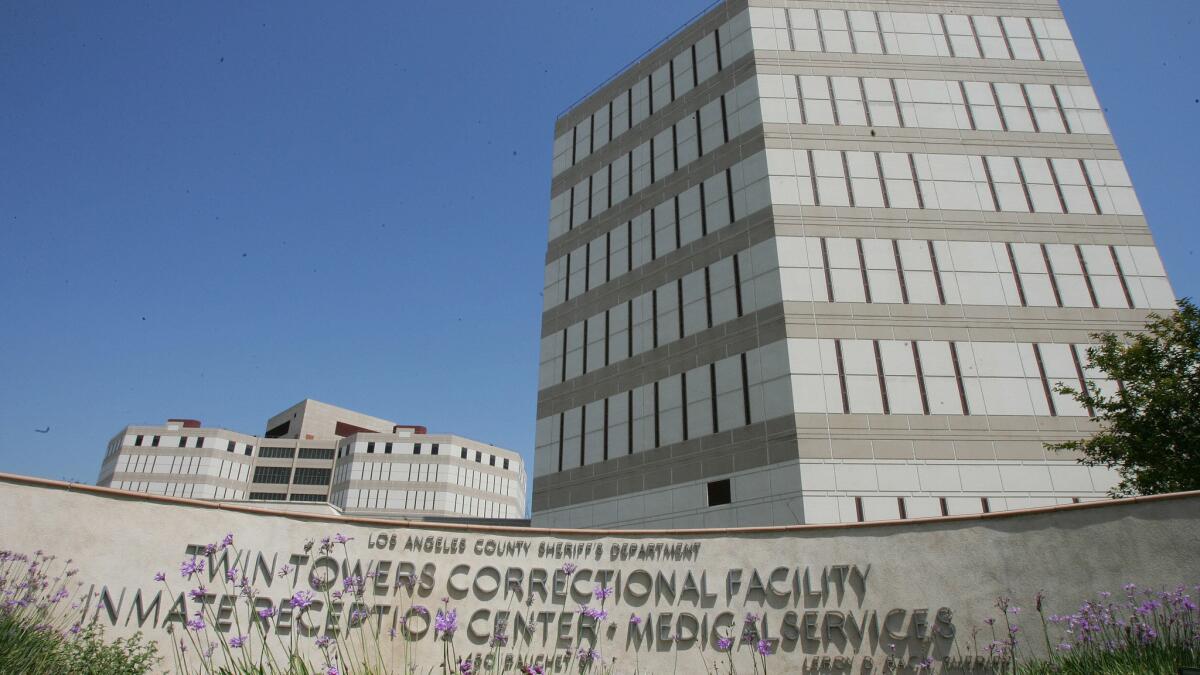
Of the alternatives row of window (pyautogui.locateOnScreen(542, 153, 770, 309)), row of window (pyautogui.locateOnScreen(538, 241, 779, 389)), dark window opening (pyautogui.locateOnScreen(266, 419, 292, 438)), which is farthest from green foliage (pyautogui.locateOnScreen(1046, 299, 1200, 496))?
dark window opening (pyautogui.locateOnScreen(266, 419, 292, 438))

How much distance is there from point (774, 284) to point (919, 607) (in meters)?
19.8

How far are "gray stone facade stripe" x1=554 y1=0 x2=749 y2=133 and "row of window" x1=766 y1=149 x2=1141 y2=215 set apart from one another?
10.6 metres

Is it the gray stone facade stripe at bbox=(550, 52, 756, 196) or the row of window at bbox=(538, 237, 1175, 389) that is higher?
the gray stone facade stripe at bbox=(550, 52, 756, 196)

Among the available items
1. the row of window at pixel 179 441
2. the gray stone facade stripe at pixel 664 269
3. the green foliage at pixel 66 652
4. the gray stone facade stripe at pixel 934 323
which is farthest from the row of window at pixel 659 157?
the row of window at pixel 179 441

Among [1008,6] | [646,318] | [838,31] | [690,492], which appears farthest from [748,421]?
[1008,6]

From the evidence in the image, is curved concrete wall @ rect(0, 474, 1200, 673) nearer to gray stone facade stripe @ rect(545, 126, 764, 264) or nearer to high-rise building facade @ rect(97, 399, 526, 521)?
gray stone facade stripe @ rect(545, 126, 764, 264)

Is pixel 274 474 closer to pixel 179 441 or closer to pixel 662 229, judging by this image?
pixel 179 441

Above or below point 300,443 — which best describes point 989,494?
below

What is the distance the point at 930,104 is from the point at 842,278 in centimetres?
1076

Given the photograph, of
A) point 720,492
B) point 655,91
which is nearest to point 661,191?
point 655,91

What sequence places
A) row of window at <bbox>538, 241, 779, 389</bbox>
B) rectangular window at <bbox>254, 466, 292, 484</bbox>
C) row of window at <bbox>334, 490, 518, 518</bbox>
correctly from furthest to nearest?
rectangular window at <bbox>254, 466, 292, 484</bbox> → row of window at <bbox>334, 490, 518, 518</bbox> → row of window at <bbox>538, 241, 779, 389</bbox>

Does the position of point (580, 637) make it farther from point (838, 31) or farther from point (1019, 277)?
point (838, 31)

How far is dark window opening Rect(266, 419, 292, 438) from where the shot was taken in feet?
370

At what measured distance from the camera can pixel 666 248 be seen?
114 ft
